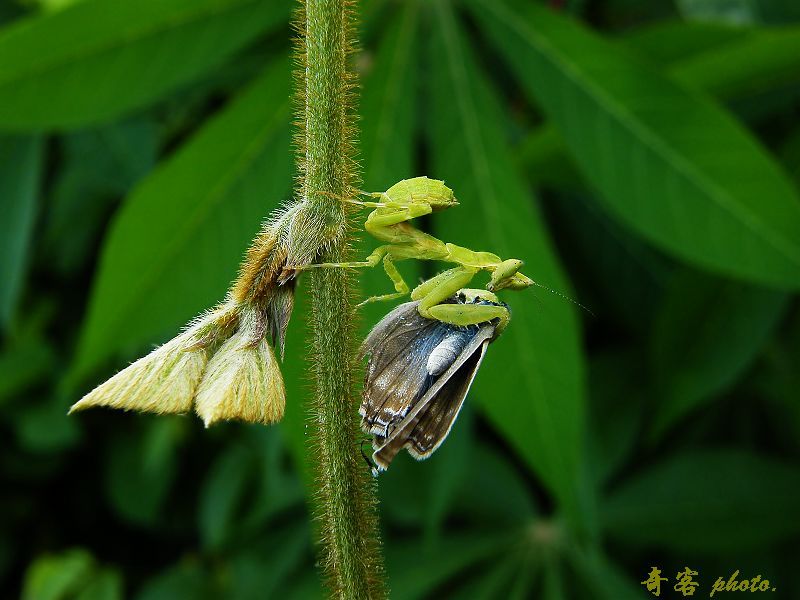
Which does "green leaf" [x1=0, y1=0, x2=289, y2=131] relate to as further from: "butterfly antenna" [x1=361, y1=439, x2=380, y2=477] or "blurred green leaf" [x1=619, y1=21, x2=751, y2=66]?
"butterfly antenna" [x1=361, y1=439, x2=380, y2=477]

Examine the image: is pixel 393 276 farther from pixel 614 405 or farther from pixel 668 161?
pixel 614 405

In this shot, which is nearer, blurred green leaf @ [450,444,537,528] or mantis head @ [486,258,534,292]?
mantis head @ [486,258,534,292]

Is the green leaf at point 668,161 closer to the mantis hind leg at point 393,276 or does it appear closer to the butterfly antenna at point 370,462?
the mantis hind leg at point 393,276

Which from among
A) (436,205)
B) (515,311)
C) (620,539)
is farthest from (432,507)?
(436,205)

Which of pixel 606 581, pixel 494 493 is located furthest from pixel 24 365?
pixel 606 581

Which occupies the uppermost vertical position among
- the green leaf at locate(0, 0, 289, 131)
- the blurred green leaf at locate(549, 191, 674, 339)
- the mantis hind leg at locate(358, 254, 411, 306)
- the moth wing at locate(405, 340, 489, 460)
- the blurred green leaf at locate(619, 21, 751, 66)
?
the blurred green leaf at locate(619, 21, 751, 66)

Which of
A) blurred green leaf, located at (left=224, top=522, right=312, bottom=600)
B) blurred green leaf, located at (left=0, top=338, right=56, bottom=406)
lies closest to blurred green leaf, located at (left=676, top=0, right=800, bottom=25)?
blurred green leaf, located at (left=224, top=522, right=312, bottom=600)

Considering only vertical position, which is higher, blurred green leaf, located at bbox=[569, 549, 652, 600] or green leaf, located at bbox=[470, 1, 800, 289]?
green leaf, located at bbox=[470, 1, 800, 289]
